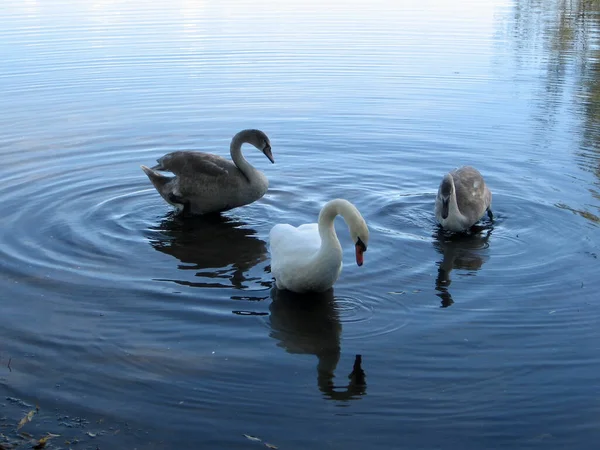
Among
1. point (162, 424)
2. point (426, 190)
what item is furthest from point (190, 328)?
point (426, 190)

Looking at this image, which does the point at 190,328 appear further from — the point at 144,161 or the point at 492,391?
the point at 144,161

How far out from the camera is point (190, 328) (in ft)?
27.5

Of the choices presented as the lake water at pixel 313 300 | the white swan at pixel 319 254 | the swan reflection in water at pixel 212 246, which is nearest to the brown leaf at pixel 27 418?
the lake water at pixel 313 300

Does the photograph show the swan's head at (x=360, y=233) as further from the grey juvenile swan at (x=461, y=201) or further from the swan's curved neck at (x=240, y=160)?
the swan's curved neck at (x=240, y=160)

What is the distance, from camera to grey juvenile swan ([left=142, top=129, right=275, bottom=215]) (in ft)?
38.6

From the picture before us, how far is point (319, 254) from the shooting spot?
8.86 metres

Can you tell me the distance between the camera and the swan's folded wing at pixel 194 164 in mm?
11891

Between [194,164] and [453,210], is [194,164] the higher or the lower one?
the higher one

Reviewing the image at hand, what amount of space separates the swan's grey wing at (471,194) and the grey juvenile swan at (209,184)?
104 inches

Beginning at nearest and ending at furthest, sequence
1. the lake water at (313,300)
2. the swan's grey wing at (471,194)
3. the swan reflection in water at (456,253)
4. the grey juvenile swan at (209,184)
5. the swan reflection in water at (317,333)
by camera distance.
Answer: the lake water at (313,300) < the swan reflection in water at (317,333) < the swan reflection in water at (456,253) < the swan's grey wing at (471,194) < the grey juvenile swan at (209,184)

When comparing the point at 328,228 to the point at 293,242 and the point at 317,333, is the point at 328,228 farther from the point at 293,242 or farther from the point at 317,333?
the point at 317,333

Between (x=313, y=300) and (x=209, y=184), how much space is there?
10.8ft

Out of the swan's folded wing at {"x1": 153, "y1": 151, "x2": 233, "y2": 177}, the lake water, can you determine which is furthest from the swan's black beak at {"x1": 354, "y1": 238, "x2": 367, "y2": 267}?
the swan's folded wing at {"x1": 153, "y1": 151, "x2": 233, "y2": 177}

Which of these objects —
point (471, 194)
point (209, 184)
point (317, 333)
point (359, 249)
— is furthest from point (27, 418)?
point (471, 194)
